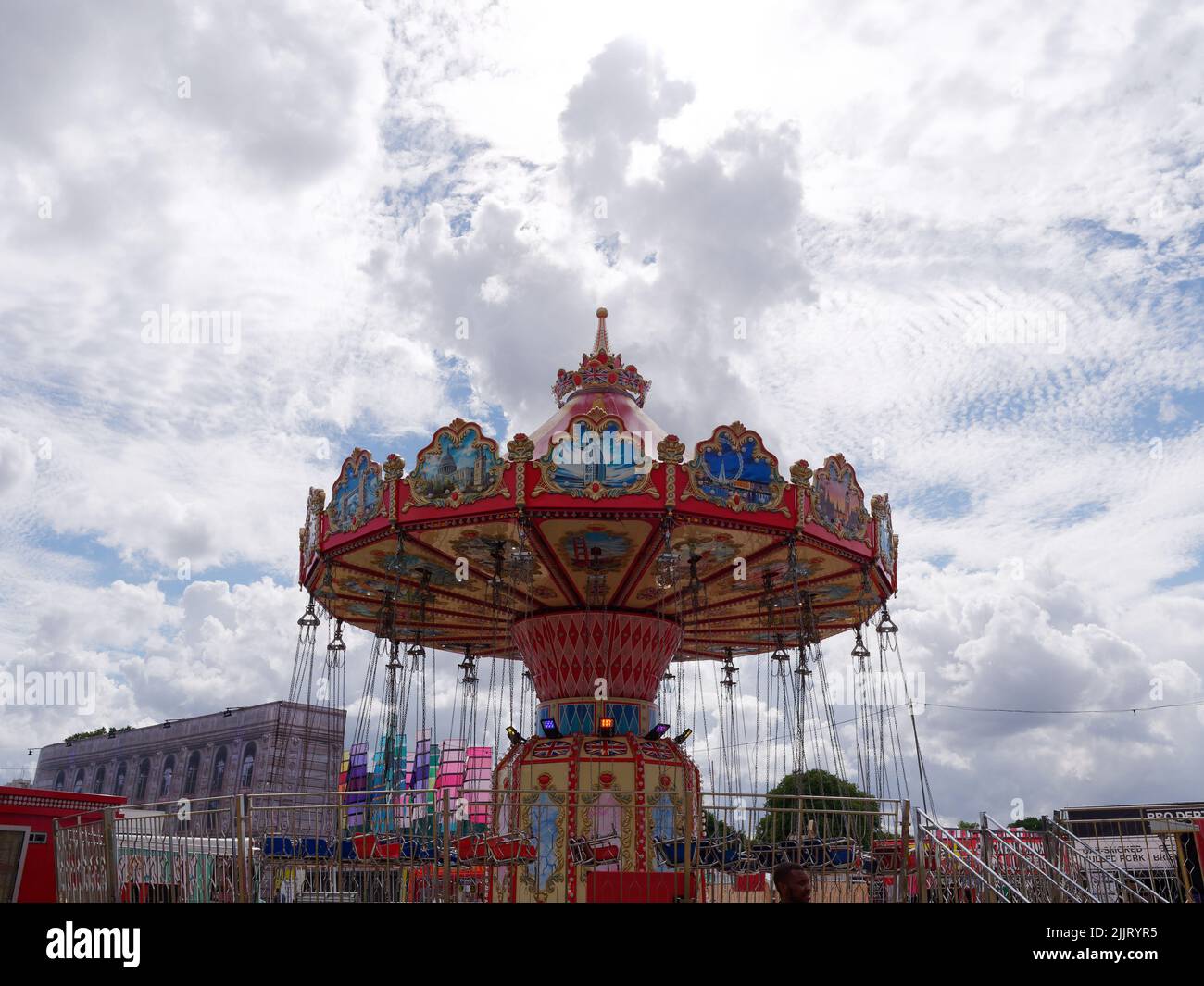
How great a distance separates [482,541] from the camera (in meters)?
13.7

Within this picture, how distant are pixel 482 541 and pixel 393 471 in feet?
5.19

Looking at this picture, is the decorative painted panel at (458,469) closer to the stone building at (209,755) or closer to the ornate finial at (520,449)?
the ornate finial at (520,449)

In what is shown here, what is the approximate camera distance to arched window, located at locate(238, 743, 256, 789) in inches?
2082

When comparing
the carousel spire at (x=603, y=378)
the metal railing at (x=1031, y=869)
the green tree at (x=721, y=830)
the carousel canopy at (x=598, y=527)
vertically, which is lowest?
the metal railing at (x=1031, y=869)

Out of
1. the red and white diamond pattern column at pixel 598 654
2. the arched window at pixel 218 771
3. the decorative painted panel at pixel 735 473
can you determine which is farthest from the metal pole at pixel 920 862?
the arched window at pixel 218 771

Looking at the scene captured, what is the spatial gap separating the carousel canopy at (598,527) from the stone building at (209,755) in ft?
120

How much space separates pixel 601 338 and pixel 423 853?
9.44m

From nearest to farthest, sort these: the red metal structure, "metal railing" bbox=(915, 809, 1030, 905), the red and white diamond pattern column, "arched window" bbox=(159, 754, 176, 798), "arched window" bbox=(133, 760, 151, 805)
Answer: "metal railing" bbox=(915, 809, 1030, 905)
the red metal structure
the red and white diamond pattern column
"arched window" bbox=(159, 754, 176, 798)
"arched window" bbox=(133, 760, 151, 805)

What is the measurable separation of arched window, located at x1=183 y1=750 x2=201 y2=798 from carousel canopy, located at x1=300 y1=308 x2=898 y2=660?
43835mm

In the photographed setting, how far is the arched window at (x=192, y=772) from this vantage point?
55.7 metres

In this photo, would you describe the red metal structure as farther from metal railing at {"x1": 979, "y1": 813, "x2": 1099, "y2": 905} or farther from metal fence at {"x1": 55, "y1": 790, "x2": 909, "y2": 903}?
metal railing at {"x1": 979, "y1": 813, "x2": 1099, "y2": 905}

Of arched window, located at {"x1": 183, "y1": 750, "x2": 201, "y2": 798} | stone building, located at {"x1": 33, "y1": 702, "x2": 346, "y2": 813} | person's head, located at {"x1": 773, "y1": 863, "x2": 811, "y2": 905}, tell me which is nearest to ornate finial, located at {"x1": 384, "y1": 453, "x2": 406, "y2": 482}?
person's head, located at {"x1": 773, "y1": 863, "x2": 811, "y2": 905}
